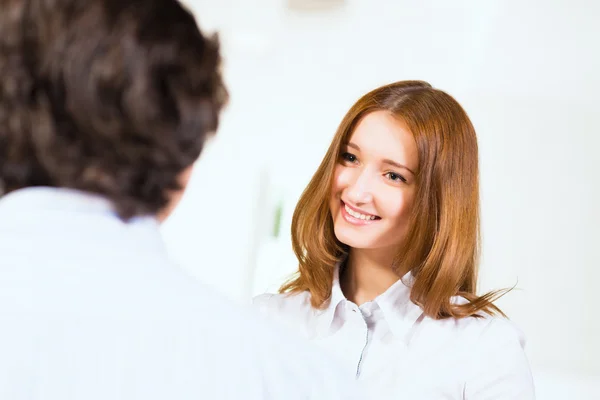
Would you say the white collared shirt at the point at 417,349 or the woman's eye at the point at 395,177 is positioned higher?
the woman's eye at the point at 395,177

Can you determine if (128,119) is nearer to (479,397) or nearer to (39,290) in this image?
(39,290)

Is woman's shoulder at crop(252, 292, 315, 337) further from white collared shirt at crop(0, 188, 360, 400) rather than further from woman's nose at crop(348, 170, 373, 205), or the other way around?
white collared shirt at crop(0, 188, 360, 400)

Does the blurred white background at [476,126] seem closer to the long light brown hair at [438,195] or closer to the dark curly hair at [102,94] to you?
the long light brown hair at [438,195]

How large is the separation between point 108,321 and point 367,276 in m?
1.03

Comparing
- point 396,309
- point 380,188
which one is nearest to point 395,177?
point 380,188

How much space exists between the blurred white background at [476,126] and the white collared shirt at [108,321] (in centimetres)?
175

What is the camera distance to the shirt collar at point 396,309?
1.41 metres

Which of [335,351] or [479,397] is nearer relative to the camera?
[479,397]

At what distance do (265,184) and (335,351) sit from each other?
108cm

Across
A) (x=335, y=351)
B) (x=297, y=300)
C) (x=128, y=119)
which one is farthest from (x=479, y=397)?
(x=128, y=119)

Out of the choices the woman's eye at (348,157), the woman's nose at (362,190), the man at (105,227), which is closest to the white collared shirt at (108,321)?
the man at (105,227)

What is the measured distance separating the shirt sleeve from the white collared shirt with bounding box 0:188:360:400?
0.83m

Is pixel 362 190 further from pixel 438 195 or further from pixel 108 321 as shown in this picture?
pixel 108 321

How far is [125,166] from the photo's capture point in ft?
1.87
